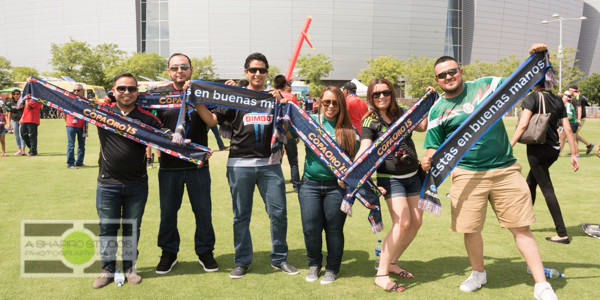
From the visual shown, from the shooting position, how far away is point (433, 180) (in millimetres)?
4148

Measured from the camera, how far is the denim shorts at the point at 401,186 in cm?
421

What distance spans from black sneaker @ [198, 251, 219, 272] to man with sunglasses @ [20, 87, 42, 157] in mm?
11840

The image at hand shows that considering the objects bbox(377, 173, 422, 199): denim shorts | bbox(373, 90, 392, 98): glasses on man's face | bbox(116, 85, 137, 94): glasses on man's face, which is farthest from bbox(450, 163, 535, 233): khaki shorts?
bbox(116, 85, 137, 94): glasses on man's face

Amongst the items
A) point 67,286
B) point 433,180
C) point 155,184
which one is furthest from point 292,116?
point 155,184

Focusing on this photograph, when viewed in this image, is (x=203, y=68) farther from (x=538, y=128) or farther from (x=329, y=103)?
(x=329, y=103)

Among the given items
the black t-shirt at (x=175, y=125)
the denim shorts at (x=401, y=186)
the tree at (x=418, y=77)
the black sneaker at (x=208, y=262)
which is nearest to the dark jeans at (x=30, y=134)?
the black t-shirt at (x=175, y=125)

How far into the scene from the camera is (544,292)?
378cm

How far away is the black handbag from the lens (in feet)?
17.9

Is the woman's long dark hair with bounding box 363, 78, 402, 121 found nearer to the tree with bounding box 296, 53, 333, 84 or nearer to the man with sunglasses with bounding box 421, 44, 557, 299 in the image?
the man with sunglasses with bounding box 421, 44, 557, 299

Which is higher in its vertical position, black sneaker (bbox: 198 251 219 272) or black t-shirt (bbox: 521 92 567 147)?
black t-shirt (bbox: 521 92 567 147)

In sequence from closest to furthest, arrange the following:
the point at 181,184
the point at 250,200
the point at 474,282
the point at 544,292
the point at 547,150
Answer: the point at 544,292, the point at 474,282, the point at 250,200, the point at 181,184, the point at 547,150

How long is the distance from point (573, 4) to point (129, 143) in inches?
4084

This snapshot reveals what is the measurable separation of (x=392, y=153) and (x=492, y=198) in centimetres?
102

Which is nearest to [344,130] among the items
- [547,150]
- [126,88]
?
[126,88]
